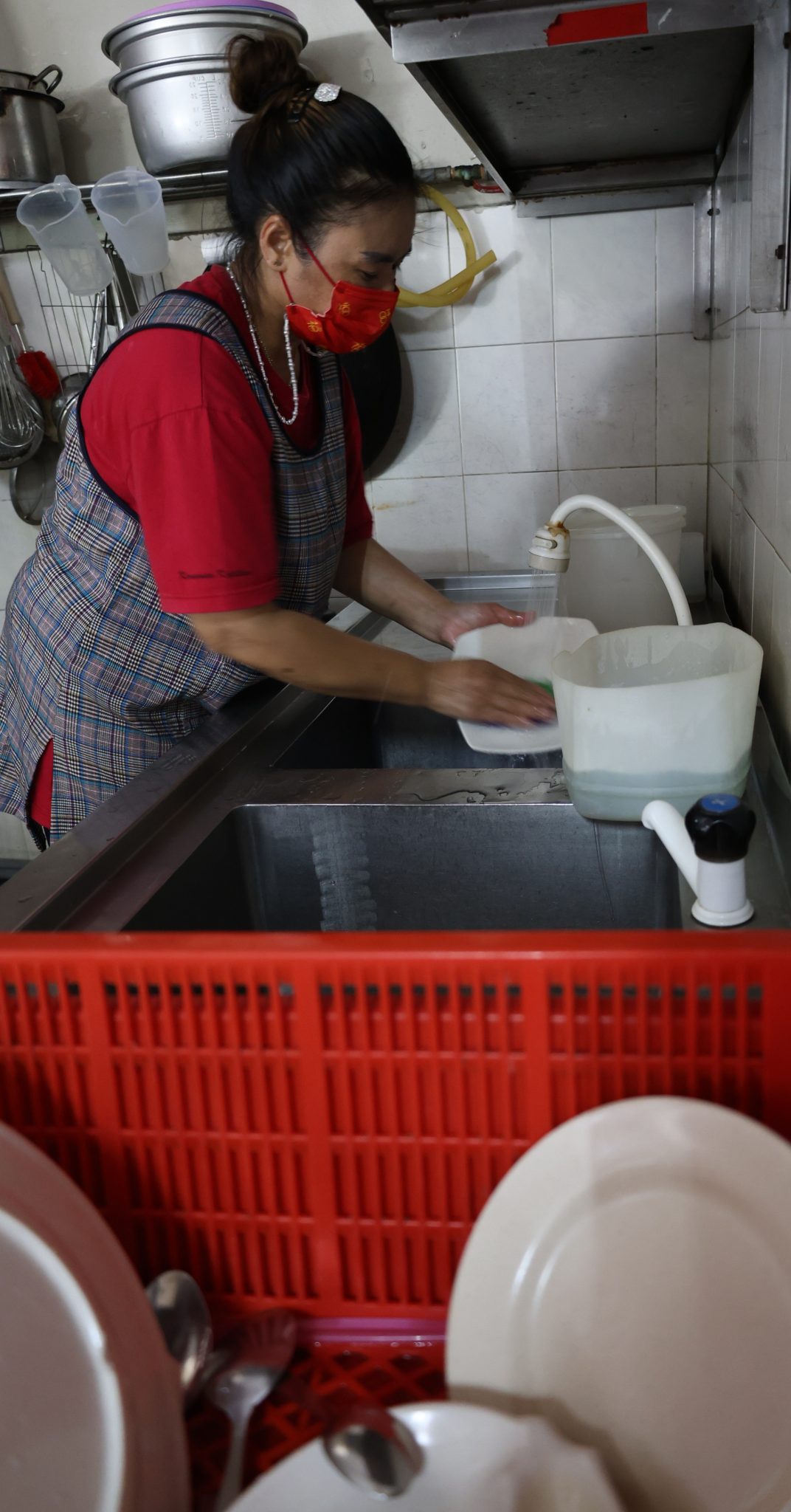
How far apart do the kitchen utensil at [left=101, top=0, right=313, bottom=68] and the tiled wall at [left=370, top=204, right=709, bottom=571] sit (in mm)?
448

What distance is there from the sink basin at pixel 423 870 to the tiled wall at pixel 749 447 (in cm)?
22

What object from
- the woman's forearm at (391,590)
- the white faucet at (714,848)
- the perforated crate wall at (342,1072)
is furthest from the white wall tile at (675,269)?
the perforated crate wall at (342,1072)

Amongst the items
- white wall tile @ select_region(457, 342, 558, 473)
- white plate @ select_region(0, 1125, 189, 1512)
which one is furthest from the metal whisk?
white plate @ select_region(0, 1125, 189, 1512)

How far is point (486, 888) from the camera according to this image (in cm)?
109

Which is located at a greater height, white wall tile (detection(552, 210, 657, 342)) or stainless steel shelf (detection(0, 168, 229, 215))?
stainless steel shelf (detection(0, 168, 229, 215))

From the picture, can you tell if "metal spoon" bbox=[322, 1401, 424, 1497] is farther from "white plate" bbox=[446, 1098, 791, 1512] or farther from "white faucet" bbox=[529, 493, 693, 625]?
"white faucet" bbox=[529, 493, 693, 625]

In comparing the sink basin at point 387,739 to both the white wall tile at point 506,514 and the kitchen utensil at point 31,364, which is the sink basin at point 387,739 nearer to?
the white wall tile at point 506,514

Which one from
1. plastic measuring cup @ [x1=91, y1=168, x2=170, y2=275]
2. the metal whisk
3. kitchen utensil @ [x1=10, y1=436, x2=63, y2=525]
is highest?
plastic measuring cup @ [x1=91, y1=168, x2=170, y2=275]

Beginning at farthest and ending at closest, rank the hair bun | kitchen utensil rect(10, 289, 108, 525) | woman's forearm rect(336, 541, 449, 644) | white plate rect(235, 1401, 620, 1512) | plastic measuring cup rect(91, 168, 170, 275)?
1. kitchen utensil rect(10, 289, 108, 525)
2. plastic measuring cup rect(91, 168, 170, 275)
3. woman's forearm rect(336, 541, 449, 644)
4. the hair bun
5. white plate rect(235, 1401, 620, 1512)

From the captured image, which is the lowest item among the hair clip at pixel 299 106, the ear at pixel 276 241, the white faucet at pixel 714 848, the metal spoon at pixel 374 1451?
the metal spoon at pixel 374 1451

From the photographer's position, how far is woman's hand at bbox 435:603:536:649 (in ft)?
5.15

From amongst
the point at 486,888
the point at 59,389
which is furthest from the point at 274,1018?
the point at 59,389

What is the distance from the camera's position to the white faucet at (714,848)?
2.11 ft

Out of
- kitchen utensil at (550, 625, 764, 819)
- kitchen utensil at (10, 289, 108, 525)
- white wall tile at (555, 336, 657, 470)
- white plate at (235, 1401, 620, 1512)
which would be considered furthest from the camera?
kitchen utensil at (10, 289, 108, 525)
